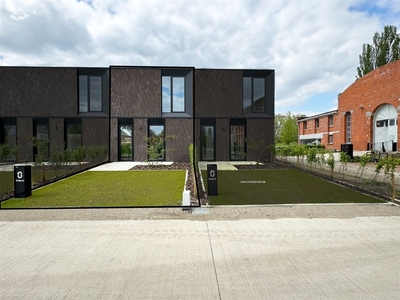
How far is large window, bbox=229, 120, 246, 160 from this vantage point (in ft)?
62.6

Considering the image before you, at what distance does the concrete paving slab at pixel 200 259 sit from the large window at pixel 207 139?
1433cm

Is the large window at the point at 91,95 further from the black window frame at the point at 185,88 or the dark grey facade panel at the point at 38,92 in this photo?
the black window frame at the point at 185,88

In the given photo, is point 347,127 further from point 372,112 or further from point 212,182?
point 212,182

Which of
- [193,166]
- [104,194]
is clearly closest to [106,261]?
[104,194]

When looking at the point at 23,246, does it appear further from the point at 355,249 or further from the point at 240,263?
the point at 355,249

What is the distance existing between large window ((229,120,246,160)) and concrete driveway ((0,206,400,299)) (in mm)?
14245

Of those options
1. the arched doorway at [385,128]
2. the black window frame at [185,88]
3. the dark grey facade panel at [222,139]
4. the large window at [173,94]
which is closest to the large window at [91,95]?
the black window frame at [185,88]

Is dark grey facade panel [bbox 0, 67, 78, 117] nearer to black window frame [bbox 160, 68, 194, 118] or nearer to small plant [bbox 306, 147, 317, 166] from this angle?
black window frame [bbox 160, 68, 194, 118]

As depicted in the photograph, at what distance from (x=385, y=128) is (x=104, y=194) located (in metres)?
28.0

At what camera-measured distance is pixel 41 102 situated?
723 inches

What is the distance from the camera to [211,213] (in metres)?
5.57

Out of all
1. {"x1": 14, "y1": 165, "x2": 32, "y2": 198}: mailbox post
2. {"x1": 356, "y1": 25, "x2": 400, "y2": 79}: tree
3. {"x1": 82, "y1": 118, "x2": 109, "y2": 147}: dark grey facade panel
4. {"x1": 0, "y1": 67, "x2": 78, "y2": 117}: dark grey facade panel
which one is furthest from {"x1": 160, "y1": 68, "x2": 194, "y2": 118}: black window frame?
{"x1": 356, "y1": 25, "x2": 400, "y2": 79}: tree

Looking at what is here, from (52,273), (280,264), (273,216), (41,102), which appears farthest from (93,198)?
(41,102)

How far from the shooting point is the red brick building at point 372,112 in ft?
77.3
